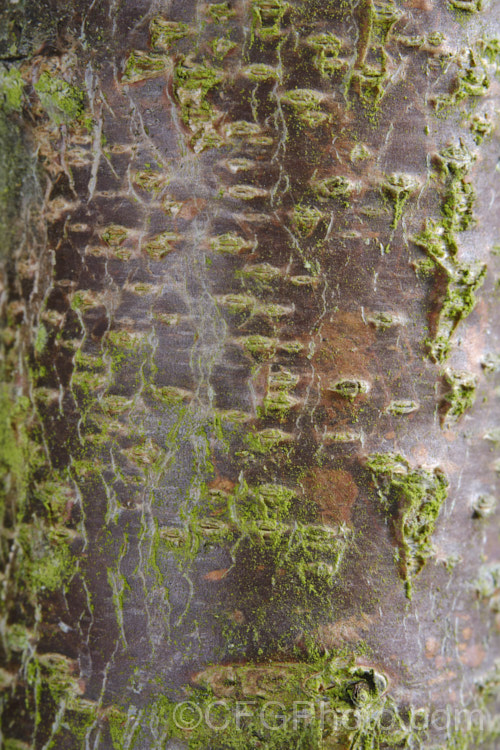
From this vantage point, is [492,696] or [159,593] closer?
[159,593]

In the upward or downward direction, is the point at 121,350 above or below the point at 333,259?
below

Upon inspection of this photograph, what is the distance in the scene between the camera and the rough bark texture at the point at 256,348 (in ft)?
2.50

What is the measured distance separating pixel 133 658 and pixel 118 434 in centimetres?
33

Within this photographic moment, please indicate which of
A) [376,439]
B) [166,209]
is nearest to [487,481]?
[376,439]

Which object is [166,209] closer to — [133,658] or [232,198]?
[232,198]

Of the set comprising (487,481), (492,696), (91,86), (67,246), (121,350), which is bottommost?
(492,696)

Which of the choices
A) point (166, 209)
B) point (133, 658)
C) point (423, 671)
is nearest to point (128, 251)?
point (166, 209)

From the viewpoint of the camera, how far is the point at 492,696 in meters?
0.94

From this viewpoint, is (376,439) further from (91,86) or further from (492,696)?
(91,86)

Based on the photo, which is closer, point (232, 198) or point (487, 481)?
point (232, 198)

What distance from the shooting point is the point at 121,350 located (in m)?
0.81

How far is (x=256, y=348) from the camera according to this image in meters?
0.78

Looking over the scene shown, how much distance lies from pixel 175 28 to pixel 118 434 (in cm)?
56

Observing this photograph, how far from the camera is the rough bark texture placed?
762 millimetres
